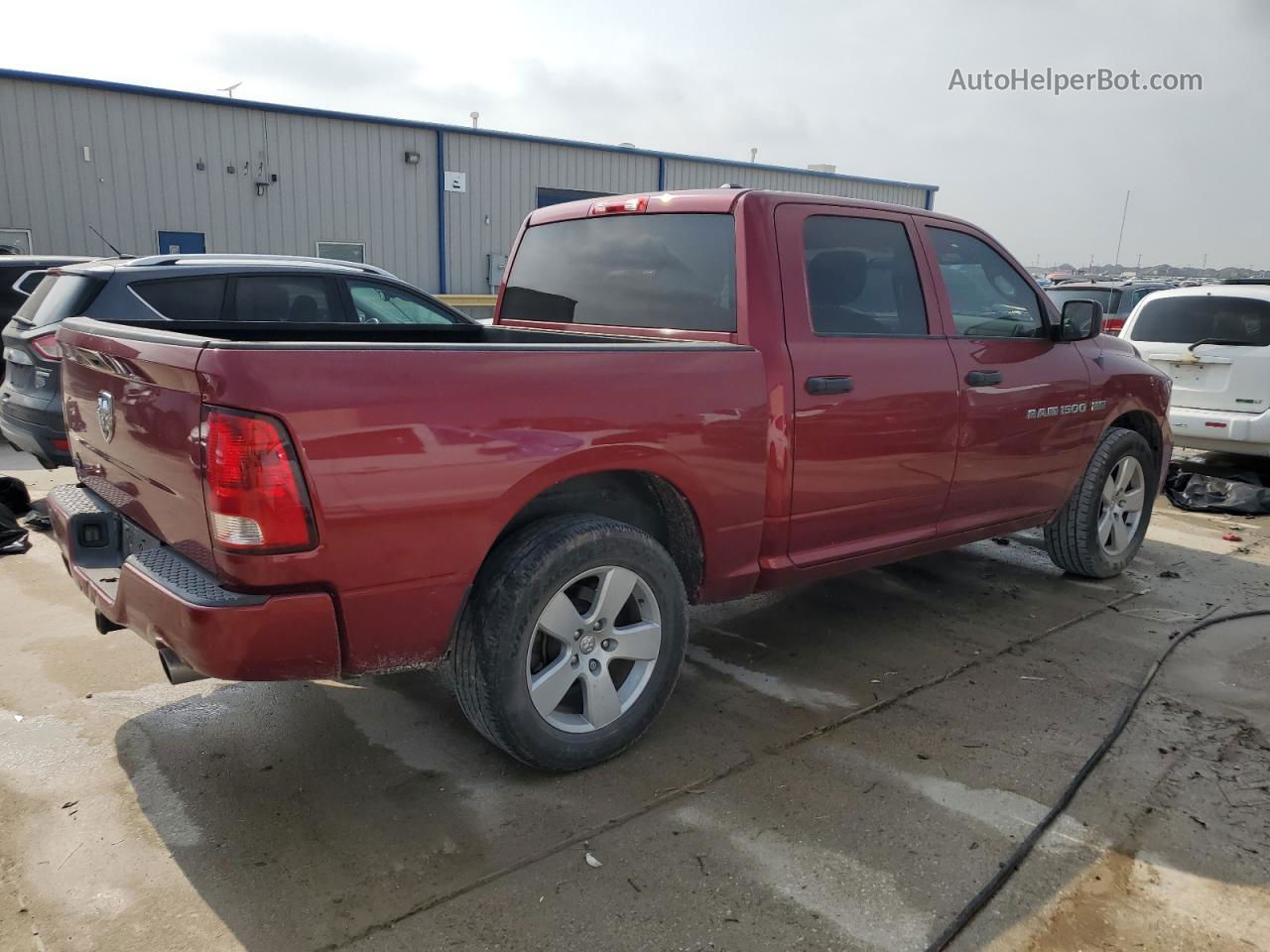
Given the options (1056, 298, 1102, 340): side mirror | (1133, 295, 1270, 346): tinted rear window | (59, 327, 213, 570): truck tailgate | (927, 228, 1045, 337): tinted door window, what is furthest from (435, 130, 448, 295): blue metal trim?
(59, 327, 213, 570): truck tailgate

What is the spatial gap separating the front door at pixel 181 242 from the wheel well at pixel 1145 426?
48.2 ft

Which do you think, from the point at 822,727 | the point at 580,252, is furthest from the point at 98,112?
the point at 822,727

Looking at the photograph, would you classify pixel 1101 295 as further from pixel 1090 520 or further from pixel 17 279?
pixel 17 279

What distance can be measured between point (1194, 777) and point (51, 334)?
20.8ft

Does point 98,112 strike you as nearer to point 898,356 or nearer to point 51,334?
point 51,334

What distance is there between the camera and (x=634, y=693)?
3172mm

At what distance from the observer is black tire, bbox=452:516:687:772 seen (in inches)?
109

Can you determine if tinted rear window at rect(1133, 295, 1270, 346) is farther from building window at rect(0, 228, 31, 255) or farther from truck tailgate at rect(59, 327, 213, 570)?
building window at rect(0, 228, 31, 255)

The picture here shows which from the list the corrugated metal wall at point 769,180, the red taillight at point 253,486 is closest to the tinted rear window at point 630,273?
the red taillight at point 253,486

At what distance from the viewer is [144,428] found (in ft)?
8.50

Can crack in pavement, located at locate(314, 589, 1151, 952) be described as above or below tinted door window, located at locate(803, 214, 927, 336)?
below

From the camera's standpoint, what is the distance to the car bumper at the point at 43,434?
5.48 m

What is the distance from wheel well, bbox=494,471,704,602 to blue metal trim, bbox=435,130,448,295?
619 inches

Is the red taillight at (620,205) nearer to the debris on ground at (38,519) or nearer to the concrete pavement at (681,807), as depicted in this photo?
the concrete pavement at (681,807)
